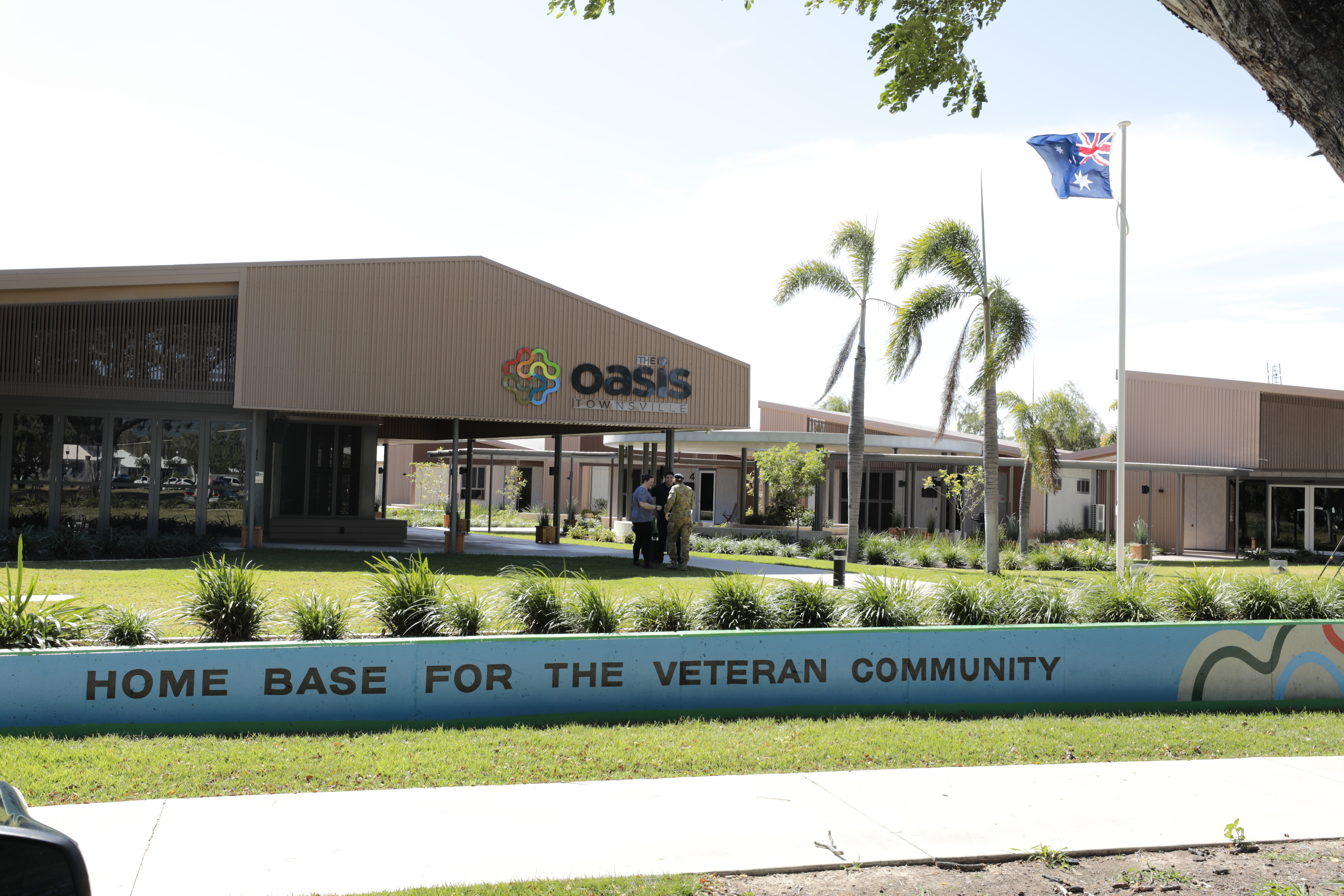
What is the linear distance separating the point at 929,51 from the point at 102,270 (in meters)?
15.9

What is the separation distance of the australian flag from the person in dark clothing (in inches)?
359

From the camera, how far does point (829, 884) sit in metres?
4.70

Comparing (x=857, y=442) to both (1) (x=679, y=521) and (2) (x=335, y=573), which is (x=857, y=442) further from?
(2) (x=335, y=573)

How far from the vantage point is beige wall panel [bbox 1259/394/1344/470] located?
31.0 meters

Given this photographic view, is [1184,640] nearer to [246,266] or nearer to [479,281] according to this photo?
[479,281]

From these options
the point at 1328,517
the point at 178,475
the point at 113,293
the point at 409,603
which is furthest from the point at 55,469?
the point at 1328,517

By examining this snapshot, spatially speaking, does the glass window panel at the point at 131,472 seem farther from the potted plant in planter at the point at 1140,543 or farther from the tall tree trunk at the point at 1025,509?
the potted plant in planter at the point at 1140,543

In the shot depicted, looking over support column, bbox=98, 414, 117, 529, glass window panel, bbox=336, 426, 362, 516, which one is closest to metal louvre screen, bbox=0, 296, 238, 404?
support column, bbox=98, 414, 117, 529

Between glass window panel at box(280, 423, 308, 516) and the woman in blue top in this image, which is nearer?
the woman in blue top

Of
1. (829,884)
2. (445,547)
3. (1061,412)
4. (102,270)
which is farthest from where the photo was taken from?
(1061,412)

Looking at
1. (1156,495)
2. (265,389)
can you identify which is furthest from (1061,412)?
(265,389)

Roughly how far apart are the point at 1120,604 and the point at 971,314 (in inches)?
529

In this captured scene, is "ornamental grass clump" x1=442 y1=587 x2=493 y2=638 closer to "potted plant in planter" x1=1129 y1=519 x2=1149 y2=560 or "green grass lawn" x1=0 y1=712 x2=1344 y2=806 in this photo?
"green grass lawn" x1=0 y1=712 x2=1344 y2=806

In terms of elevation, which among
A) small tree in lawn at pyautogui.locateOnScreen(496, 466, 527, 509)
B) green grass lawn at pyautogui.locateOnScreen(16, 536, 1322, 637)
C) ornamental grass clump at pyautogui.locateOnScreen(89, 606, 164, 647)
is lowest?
green grass lawn at pyautogui.locateOnScreen(16, 536, 1322, 637)
